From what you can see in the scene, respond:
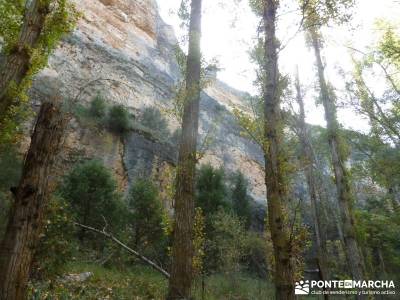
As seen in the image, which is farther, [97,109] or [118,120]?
[97,109]

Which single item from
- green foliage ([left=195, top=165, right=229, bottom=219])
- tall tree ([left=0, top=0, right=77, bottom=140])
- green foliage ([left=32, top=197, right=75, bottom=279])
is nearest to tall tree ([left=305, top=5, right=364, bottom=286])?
tall tree ([left=0, top=0, right=77, bottom=140])

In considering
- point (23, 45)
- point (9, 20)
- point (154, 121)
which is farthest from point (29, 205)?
point (154, 121)

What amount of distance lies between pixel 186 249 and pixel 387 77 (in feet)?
36.8

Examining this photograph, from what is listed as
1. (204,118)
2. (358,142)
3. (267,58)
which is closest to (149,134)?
(204,118)

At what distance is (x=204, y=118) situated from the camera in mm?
40250

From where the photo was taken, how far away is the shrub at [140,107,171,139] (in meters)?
32.2

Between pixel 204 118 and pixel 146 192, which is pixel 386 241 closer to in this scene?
pixel 146 192

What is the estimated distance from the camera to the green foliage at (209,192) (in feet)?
74.4

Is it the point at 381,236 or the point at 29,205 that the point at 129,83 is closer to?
the point at 381,236

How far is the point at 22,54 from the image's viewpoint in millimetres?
7738

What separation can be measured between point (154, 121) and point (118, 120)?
7.04 meters

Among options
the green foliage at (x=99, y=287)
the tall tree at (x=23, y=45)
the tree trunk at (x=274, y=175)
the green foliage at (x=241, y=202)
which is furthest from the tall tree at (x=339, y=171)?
the green foliage at (x=241, y=202)

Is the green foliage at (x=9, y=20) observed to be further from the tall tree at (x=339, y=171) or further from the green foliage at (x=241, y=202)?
the green foliage at (x=241, y=202)

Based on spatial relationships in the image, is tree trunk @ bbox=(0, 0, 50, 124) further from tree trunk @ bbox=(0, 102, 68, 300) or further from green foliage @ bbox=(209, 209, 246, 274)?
green foliage @ bbox=(209, 209, 246, 274)
